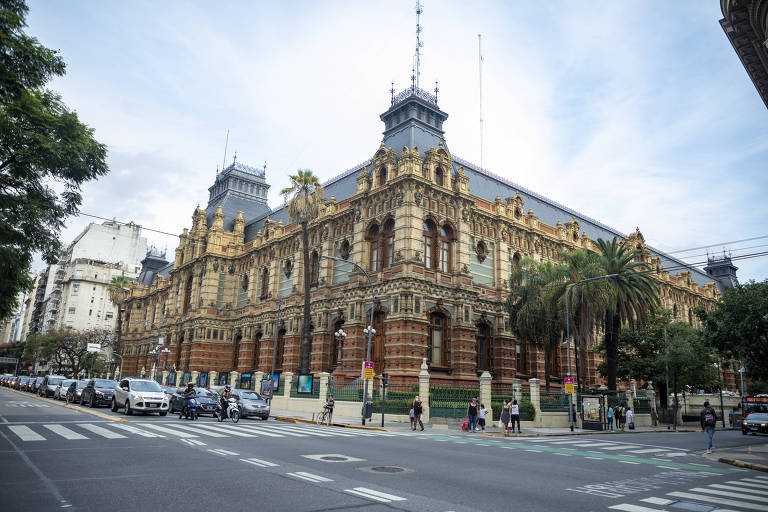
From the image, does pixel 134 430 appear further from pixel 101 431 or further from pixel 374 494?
pixel 374 494

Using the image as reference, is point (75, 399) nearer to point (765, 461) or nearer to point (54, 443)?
point (54, 443)

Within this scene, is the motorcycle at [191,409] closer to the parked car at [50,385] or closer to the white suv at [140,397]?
the white suv at [140,397]

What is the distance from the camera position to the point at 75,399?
34562mm

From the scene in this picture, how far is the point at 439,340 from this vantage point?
35.7 metres

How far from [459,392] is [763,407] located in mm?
24265

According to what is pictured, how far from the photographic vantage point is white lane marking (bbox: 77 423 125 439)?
15574 millimetres

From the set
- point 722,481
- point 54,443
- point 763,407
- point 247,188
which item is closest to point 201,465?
point 54,443

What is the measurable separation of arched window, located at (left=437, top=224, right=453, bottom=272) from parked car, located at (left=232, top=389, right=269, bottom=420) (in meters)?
15.2

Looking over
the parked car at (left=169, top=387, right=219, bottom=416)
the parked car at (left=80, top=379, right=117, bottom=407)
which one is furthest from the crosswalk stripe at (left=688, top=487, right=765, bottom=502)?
the parked car at (left=80, top=379, right=117, bottom=407)

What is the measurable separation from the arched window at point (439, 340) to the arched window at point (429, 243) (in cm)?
370

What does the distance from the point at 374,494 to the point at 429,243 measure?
2903 cm

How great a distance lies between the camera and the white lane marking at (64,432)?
15.1m

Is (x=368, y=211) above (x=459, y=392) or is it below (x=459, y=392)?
above

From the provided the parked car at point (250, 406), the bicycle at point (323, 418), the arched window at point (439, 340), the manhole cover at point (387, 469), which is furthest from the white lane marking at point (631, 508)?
the arched window at point (439, 340)
